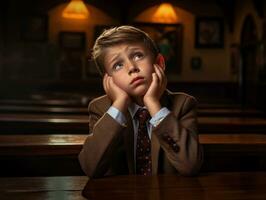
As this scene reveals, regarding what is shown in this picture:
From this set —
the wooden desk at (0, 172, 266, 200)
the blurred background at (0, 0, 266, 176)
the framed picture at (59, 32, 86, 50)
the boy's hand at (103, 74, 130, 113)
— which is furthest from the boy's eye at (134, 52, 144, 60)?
the framed picture at (59, 32, 86, 50)

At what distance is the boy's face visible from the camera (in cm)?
141

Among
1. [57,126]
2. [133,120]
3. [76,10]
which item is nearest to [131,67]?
[133,120]

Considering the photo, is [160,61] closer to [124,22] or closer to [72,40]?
[72,40]

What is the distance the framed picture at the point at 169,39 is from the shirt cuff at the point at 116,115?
8.75m

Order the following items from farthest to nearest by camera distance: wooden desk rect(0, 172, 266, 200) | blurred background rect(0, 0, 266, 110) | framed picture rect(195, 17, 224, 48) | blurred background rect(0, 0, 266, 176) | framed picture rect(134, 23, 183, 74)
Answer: framed picture rect(195, 17, 224, 48) → framed picture rect(134, 23, 183, 74) → blurred background rect(0, 0, 266, 110) → blurred background rect(0, 0, 266, 176) → wooden desk rect(0, 172, 266, 200)

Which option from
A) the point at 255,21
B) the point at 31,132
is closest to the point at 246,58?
the point at 255,21

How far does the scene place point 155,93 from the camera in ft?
4.70

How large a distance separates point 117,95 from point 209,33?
914cm

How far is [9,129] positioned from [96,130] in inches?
80.5

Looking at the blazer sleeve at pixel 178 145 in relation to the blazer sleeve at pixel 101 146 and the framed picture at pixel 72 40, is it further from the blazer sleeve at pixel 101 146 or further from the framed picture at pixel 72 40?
the framed picture at pixel 72 40

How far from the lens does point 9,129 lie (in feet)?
10.9

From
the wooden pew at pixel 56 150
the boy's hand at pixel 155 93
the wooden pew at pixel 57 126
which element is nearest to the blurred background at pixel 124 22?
the wooden pew at pixel 57 126

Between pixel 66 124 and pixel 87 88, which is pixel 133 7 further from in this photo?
pixel 66 124

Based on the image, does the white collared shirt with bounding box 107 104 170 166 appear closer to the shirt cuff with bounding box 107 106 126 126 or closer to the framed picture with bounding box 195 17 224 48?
the shirt cuff with bounding box 107 106 126 126
